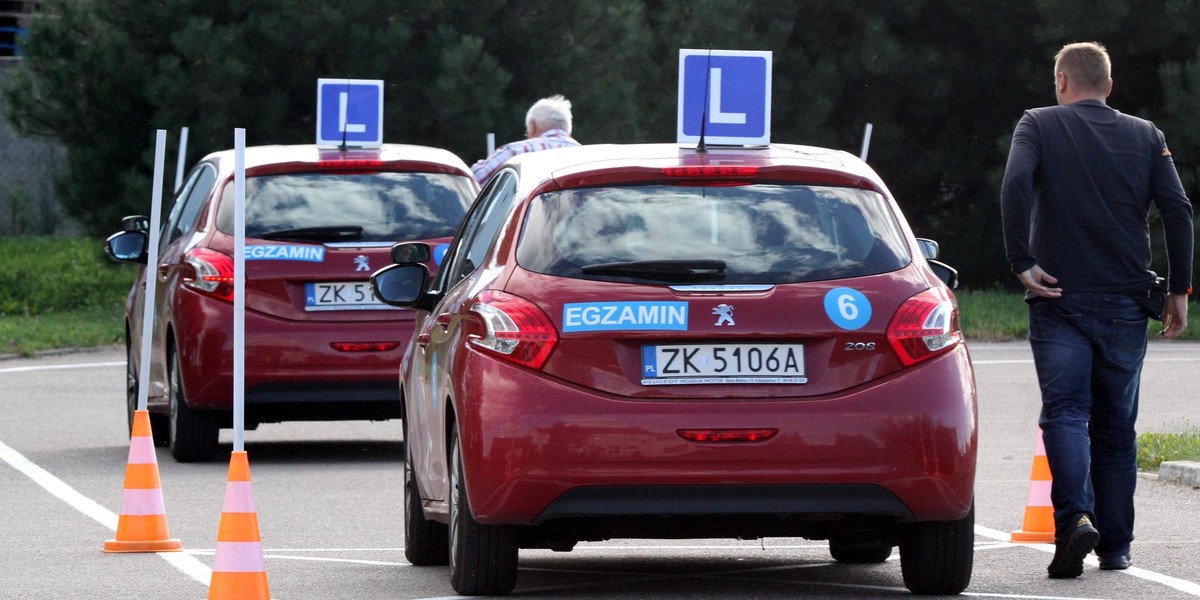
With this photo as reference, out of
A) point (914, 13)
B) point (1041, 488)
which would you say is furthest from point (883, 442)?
point (914, 13)

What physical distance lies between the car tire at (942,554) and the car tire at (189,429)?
6050 millimetres

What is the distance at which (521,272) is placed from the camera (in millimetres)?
7172

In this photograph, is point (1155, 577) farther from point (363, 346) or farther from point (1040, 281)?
point (363, 346)

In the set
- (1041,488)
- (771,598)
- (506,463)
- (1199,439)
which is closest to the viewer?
(506,463)

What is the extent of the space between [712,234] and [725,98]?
1286 millimetres

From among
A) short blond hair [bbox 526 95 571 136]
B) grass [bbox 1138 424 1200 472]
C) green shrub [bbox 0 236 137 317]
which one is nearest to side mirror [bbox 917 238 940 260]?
grass [bbox 1138 424 1200 472]

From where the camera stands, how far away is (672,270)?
279 inches

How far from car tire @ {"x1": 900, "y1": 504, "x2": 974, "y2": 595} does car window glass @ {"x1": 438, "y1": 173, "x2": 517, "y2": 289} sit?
1.64 meters

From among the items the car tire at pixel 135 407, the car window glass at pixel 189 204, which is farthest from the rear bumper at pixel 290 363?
the car tire at pixel 135 407

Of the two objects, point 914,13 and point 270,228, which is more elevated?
point 914,13

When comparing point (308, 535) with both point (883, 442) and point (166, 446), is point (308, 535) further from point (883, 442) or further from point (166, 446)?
point (166, 446)

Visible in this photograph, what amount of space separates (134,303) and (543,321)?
7430mm

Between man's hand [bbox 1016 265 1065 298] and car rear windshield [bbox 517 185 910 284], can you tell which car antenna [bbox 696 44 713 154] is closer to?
car rear windshield [bbox 517 185 910 284]

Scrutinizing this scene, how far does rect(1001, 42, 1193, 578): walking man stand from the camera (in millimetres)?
7980
